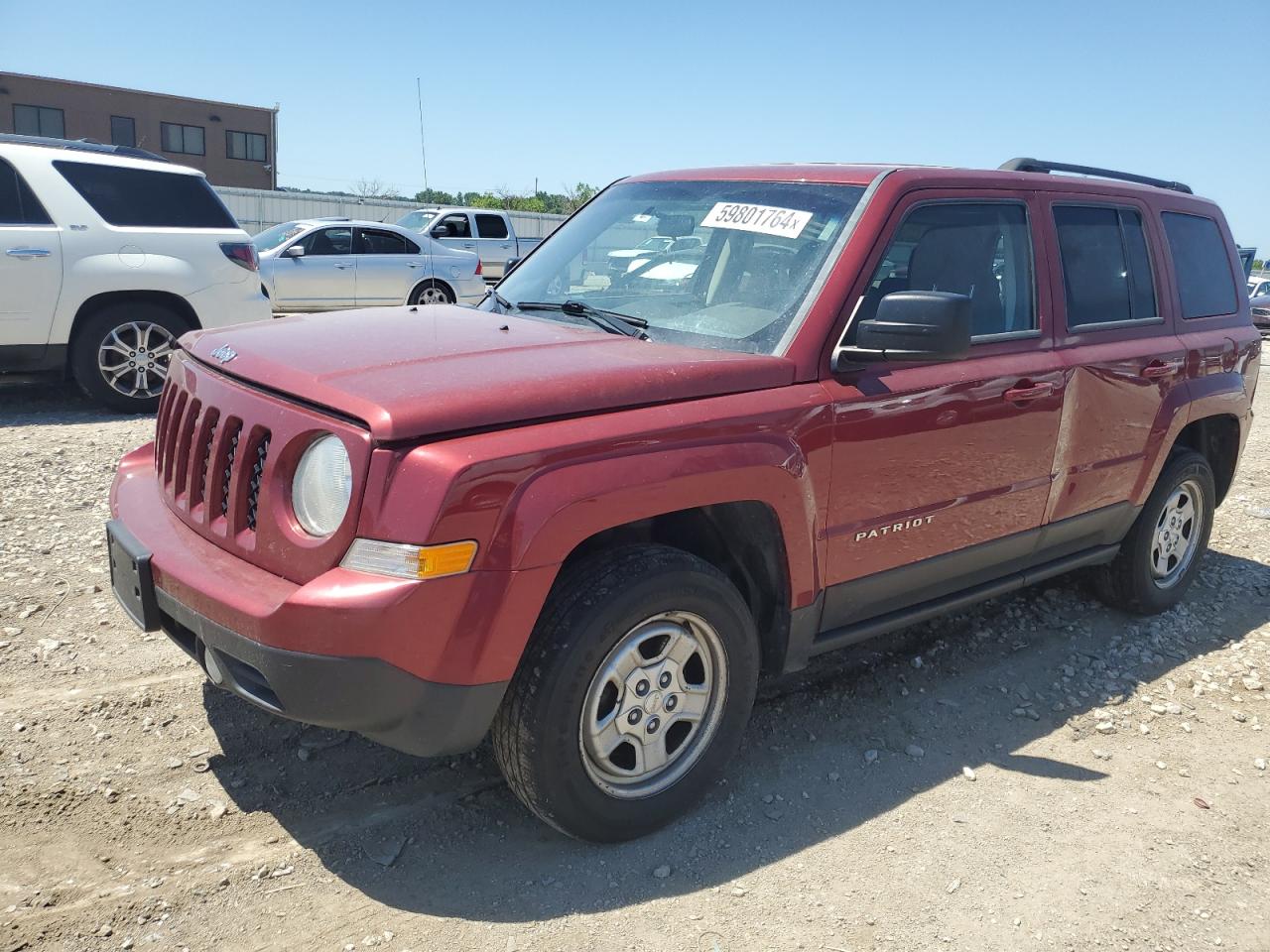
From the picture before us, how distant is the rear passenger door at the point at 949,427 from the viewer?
10.9 feet

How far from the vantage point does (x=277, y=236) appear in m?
14.4

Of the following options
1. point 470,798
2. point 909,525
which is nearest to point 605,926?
point 470,798

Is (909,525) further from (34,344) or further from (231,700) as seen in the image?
(34,344)

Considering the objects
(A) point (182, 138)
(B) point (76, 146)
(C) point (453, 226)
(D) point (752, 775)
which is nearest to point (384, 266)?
(C) point (453, 226)

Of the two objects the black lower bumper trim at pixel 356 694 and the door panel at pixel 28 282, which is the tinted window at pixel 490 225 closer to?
the door panel at pixel 28 282

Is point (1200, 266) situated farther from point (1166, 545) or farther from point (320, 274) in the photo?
point (320, 274)

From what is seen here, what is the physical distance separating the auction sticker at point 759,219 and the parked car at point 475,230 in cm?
1509

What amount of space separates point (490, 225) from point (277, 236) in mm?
5289

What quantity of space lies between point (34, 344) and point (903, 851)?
22.1 ft

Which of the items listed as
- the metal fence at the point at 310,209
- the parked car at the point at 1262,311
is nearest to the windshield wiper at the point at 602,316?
the parked car at the point at 1262,311

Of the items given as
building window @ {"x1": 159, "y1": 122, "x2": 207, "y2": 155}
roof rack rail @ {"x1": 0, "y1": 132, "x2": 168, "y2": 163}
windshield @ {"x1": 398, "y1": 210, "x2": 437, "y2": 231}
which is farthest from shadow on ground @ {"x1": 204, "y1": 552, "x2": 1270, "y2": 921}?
building window @ {"x1": 159, "y1": 122, "x2": 207, "y2": 155}

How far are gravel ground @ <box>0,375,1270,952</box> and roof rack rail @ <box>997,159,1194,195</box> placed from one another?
7.00 feet

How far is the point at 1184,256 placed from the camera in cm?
484

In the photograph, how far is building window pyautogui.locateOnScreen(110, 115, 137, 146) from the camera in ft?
139
